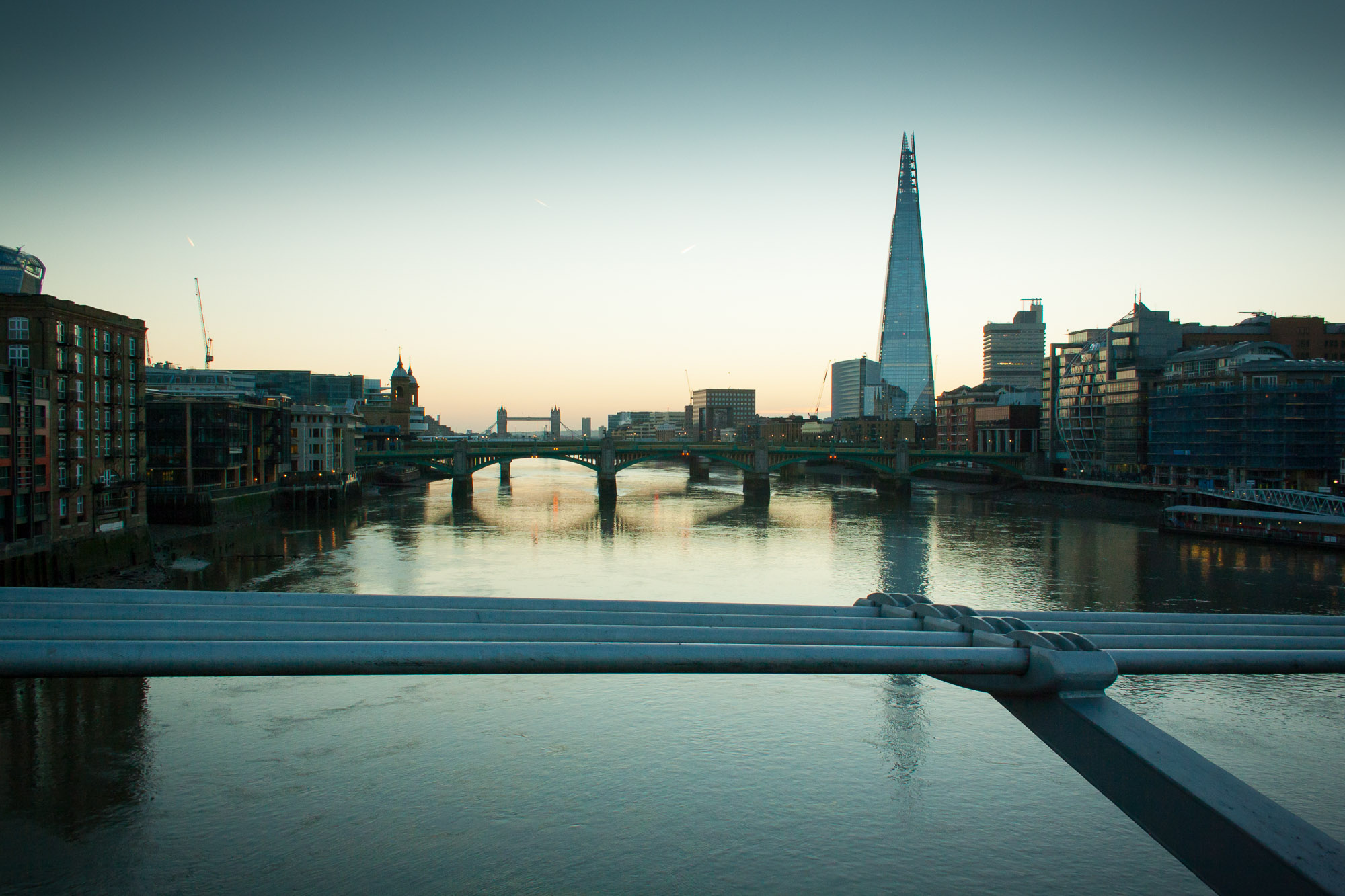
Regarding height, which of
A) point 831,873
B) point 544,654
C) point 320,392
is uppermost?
point 320,392

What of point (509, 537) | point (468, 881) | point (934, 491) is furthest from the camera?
point (934, 491)

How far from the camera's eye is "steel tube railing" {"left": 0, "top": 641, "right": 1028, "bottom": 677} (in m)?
3.17

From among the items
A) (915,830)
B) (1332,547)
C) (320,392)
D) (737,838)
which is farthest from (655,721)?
(320,392)

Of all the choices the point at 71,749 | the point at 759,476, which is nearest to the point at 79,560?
the point at 71,749

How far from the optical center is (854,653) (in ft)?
12.2

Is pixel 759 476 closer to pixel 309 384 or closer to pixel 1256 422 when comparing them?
pixel 1256 422

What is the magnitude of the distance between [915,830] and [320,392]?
4125 inches

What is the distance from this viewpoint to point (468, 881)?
8680mm

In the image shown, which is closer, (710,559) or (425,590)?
(425,590)

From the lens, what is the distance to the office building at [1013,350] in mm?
149875

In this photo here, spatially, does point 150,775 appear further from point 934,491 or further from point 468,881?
point 934,491

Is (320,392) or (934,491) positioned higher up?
(320,392)

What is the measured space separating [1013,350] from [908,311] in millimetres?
30899

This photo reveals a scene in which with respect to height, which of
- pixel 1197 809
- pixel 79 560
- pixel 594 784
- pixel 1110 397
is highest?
pixel 1110 397
